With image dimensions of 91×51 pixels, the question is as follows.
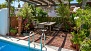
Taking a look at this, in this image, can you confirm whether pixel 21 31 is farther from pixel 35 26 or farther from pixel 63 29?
pixel 63 29

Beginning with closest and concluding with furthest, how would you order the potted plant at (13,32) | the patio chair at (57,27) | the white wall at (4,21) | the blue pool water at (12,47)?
the blue pool water at (12,47)
the potted plant at (13,32)
the white wall at (4,21)
the patio chair at (57,27)

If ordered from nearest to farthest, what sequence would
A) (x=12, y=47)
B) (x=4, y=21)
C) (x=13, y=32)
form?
(x=12, y=47)
(x=13, y=32)
(x=4, y=21)

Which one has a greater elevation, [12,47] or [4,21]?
[4,21]

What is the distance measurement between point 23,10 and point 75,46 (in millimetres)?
6500

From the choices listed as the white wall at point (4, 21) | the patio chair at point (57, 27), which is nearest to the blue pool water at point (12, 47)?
the white wall at point (4, 21)

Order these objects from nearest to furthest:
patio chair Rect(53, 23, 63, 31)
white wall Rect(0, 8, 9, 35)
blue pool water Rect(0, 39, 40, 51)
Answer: blue pool water Rect(0, 39, 40, 51) < white wall Rect(0, 8, 9, 35) < patio chair Rect(53, 23, 63, 31)

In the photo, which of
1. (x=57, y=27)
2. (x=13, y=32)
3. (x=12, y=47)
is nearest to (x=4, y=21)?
(x=13, y=32)

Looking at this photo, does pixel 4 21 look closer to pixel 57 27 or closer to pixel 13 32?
pixel 13 32

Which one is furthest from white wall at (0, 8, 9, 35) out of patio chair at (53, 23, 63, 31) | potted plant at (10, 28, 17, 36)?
patio chair at (53, 23, 63, 31)

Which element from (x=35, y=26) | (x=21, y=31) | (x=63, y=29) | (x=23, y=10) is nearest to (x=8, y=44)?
(x=21, y=31)

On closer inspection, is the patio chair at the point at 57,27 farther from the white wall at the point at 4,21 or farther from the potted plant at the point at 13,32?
the white wall at the point at 4,21

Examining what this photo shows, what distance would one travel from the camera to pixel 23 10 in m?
12.1

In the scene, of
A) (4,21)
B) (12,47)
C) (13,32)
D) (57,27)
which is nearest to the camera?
(12,47)

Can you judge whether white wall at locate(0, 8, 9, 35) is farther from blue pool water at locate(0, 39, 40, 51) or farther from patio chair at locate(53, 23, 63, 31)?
patio chair at locate(53, 23, 63, 31)
